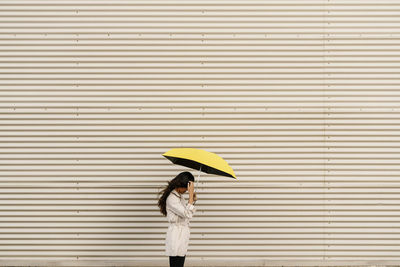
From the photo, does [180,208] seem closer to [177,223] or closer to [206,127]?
[177,223]

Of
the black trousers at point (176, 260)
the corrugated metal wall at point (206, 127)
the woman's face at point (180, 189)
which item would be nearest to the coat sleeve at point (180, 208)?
the woman's face at point (180, 189)

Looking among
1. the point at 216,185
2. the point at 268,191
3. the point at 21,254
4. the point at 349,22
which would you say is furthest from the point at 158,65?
the point at 21,254

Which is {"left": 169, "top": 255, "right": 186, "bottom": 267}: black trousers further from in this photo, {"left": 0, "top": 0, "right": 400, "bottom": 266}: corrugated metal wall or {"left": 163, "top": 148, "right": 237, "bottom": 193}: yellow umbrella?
{"left": 163, "top": 148, "right": 237, "bottom": 193}: yellow umbrella

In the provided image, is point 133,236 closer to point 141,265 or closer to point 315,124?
point 141,265

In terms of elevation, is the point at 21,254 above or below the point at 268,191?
below

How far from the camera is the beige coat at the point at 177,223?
5605mm

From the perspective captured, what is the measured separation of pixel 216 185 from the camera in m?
6.80

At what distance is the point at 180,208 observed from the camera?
18.4 feet

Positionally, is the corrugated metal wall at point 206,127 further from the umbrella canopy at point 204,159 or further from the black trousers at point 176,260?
the umbrella canopy at point 204,159

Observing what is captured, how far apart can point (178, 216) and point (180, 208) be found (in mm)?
147

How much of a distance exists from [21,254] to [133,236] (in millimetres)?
1696

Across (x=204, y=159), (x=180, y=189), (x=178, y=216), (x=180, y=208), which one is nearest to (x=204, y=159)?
(x=204, y=159)

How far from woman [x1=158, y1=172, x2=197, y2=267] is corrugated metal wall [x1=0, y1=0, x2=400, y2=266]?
3.37ft

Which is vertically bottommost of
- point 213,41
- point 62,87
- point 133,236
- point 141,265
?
point 141,265
